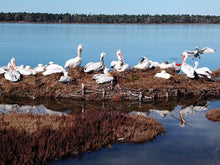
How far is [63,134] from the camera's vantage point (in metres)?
8.60

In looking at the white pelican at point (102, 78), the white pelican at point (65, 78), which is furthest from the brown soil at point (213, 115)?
the white pelican at point (65, 78)

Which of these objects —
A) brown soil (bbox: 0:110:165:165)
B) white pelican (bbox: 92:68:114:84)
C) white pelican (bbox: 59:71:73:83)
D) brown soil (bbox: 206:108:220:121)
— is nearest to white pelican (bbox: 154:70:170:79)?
white pelican (bbox: 92:68:114:84)

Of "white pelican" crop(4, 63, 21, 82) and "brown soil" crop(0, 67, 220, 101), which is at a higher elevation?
"white pelican" crop(4, 63, 21, 82)

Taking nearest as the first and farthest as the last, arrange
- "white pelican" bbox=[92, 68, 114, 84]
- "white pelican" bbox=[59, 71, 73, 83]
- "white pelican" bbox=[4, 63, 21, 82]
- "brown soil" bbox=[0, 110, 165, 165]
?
"brown soil" bbox=[0, 110, 165, 165]
"white pelican" bbox=[92, 68, 114, 84]
"white pelican" bbox=[59, 71, 73, 83]
"white pelican" bbox=[4, 63, 21, 82]

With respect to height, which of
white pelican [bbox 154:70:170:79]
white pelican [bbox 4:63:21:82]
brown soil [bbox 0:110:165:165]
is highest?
white pelican [bbox 154:70:170:79]

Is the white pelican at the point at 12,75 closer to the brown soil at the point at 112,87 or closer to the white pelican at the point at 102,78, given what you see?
the brown soil at the point at 112,87

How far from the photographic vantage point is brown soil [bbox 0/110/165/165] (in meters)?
7.73

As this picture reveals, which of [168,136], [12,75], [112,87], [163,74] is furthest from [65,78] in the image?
[168,136]

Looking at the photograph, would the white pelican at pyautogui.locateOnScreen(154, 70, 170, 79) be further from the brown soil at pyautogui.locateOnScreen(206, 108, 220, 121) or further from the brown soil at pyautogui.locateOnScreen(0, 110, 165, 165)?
the brown soil at pyautogui.locateOnScreen(0, 110, 165, 165)

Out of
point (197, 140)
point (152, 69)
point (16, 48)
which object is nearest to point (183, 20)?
point (16, 48)

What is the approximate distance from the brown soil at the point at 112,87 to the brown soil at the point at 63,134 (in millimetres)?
3704

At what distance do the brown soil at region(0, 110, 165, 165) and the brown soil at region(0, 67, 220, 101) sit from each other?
12.2 ft

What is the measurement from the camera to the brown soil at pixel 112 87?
14.5m

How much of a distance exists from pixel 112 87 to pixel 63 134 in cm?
618
